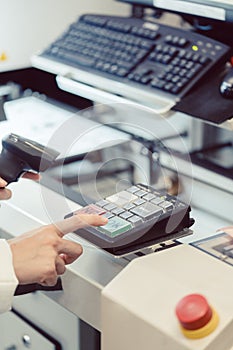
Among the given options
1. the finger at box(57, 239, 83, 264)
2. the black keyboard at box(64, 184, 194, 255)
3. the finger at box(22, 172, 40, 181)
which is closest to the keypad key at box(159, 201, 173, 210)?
the black keyboard at box(64, 184, 194, 255)

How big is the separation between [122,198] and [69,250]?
4.3 inches

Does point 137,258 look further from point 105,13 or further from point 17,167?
point 105,13

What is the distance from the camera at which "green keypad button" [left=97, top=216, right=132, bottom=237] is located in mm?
749

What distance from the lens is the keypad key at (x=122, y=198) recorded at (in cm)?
82

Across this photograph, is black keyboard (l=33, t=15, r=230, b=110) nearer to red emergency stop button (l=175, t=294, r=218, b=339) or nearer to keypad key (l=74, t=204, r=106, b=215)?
keypad key (l=74, t=204, r=106, b=215)

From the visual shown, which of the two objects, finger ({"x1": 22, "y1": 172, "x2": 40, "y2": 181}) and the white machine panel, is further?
finger ({"x1": 22, "y1": 172, "x2": 40, "y2": 181})

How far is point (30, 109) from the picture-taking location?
1292 millimetres

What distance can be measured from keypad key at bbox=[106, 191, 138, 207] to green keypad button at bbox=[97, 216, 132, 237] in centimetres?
5

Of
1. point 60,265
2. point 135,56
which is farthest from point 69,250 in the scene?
point 135,56

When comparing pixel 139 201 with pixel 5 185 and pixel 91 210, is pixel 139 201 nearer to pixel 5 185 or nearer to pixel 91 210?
pixel 91 210

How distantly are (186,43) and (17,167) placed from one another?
48cm

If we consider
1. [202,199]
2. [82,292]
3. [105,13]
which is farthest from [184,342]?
[105,13]

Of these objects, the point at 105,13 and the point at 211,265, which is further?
the point at 105,13

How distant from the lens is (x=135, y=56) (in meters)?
1.23
